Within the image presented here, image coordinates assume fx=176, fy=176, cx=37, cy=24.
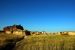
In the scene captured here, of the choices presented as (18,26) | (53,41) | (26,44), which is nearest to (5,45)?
(26,44)

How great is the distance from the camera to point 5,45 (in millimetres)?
20516

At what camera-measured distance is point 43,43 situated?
Result: 65.7 feet

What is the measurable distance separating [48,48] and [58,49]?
113 cm

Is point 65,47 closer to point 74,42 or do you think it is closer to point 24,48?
point 74,42

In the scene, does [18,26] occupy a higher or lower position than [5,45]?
higher

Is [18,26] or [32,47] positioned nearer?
[32,47]

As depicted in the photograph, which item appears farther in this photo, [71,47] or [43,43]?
[43,43]

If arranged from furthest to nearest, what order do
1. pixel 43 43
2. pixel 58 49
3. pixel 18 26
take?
pixel 18 26, pixel 43 43, pixel 58 49

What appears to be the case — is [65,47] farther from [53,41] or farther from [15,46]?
[15,46]

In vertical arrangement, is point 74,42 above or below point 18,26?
below

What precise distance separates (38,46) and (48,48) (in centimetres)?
117

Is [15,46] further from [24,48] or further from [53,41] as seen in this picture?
[53,41]

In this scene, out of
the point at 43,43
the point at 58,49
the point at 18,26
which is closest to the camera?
the point at 58,49

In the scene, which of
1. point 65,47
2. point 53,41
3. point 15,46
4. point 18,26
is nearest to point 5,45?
point 15,46
